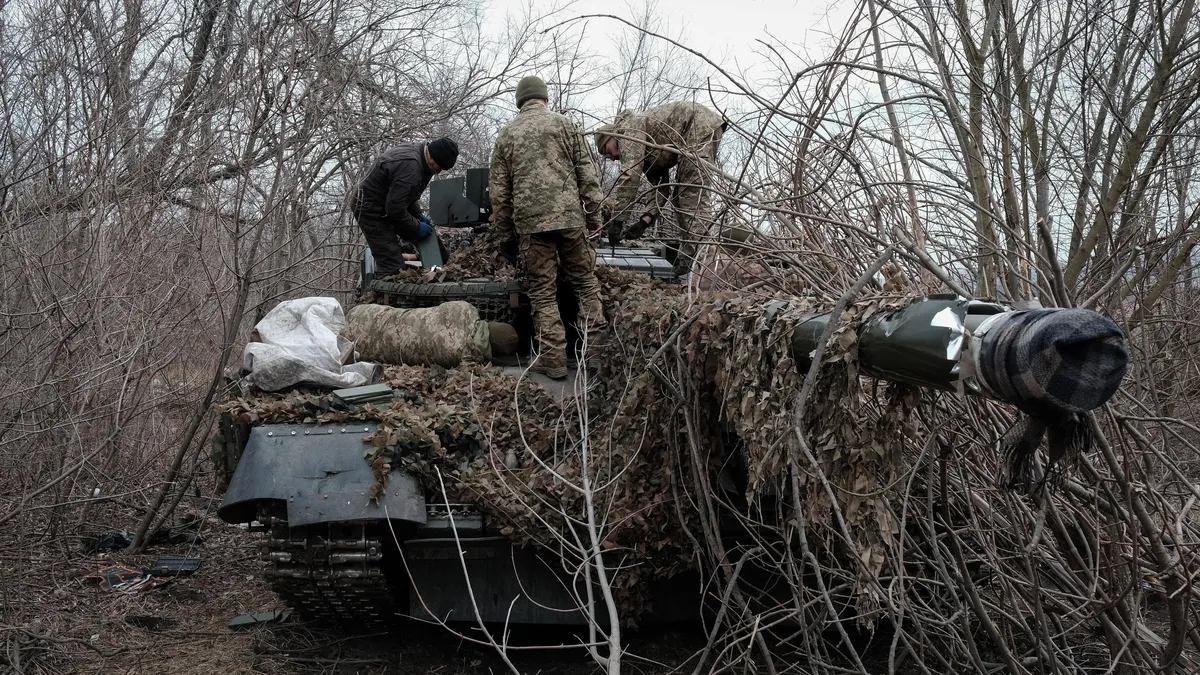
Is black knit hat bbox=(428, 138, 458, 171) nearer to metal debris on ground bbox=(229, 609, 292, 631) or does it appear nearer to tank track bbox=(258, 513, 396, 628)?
metal debris on ground bbox=(229, 609, 292, 631)

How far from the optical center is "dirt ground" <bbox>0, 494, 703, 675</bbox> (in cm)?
475

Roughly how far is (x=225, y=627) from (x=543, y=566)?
1898mm

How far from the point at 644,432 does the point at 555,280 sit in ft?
5.38

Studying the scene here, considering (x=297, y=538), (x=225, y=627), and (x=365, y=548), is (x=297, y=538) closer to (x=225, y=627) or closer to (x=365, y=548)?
(x=365, y=548)

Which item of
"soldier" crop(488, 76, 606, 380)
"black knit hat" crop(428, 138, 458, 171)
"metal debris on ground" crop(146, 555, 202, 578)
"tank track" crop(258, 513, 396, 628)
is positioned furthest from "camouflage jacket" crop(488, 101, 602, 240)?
"metal debris on ground" crop(146, 555, 202, 578)

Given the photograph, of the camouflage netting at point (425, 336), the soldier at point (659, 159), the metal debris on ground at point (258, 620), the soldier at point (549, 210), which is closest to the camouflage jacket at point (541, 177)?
the soldier at point (549, 210)

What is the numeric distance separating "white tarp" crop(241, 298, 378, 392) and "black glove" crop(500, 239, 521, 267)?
3.33ft

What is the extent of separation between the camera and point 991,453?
12.7 ft

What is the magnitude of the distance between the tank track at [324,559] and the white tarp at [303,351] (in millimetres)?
812

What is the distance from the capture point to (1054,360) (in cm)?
207

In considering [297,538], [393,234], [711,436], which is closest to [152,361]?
[393,234]

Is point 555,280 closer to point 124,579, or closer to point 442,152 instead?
point 442,152

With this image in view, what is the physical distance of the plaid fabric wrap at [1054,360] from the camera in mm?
2074

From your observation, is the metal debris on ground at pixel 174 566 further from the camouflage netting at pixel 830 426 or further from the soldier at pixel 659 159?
the camouflage netting at pixel 830 426
